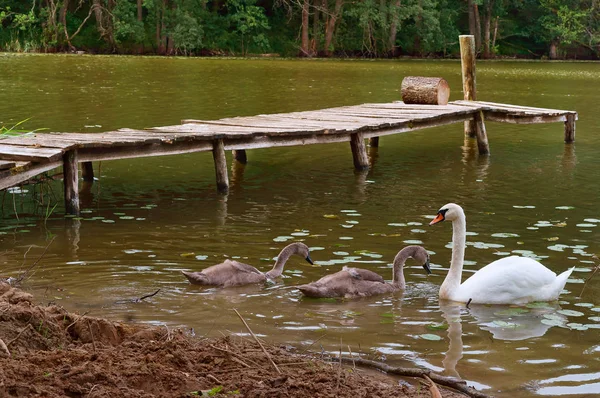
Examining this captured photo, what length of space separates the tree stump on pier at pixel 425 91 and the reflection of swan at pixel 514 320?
37.5ft

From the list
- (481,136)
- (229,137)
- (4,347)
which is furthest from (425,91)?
(4,347)

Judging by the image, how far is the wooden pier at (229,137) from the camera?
1096 cm

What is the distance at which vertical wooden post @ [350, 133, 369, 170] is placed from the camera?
1556 cm

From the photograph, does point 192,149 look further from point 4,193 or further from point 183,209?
point 4,193

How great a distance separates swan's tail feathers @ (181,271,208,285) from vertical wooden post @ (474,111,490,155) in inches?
452

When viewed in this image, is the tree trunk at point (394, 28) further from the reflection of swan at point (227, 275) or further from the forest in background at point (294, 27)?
the reflection of swan at point (227, 275)

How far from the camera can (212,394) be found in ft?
15.9

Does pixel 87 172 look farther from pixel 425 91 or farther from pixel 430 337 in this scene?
pixel 430 337

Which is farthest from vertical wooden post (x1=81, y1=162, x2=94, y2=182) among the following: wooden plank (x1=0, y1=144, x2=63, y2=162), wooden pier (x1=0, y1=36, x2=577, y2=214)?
wooden plank (x1=0, y1=144, x2=63, y2=162)

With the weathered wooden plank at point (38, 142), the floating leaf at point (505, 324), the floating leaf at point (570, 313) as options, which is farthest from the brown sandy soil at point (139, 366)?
the weathered wooden plank at point (38, 142)

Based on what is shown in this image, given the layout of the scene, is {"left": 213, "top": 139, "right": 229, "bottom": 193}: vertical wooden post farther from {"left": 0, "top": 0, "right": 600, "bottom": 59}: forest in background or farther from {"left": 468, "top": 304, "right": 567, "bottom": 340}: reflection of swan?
{"left": 0, "top": 0, "right": 600, "bottom": 59}: forest in background

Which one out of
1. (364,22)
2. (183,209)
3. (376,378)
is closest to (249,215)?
(183,209)

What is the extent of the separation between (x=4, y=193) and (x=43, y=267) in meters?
3.20

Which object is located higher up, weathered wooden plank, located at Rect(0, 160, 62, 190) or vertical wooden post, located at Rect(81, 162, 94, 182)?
weathered wooden plank, located at Rect(0, 160, 62, 190)
